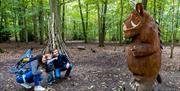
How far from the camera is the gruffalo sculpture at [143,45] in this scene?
4.16 m

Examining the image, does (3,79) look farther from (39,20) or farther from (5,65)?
(39,20)

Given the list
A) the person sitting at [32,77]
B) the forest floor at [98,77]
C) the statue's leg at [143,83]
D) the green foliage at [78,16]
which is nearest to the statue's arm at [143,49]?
the statue's leg at [143,83]

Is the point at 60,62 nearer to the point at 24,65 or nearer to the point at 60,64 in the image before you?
the point at 60,64

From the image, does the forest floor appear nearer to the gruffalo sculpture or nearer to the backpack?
the backpack

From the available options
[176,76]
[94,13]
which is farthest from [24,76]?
[94,13]

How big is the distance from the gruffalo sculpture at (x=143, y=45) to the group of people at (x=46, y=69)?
9.41 ft

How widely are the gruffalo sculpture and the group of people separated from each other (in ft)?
9.41

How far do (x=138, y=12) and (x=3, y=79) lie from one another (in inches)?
203

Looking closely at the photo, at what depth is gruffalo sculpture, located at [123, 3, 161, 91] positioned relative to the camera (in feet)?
13.6

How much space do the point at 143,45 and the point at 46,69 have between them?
3.62 m

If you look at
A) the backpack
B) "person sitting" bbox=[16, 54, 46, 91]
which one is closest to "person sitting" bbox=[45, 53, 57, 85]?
"person sitting" bbox=[16, 54, 46, 91]

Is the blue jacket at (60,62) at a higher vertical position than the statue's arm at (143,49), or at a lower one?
lower

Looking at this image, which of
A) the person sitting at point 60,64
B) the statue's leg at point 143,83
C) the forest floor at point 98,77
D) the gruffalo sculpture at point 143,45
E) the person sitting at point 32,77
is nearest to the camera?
the gruffalo sculpture at point 143,45

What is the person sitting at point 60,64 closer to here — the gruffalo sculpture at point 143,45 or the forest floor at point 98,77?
the forest floor at point 98,77
